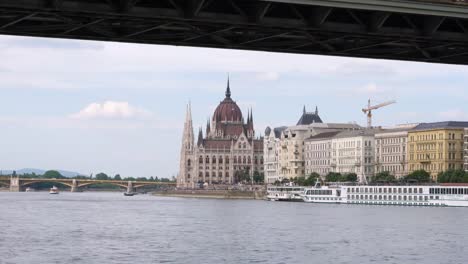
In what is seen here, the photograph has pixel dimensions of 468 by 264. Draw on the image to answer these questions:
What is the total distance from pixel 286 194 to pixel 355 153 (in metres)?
27.5

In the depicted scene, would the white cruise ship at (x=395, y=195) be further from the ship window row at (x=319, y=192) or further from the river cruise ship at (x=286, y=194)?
the river cruise ship at (x=286, y=194)

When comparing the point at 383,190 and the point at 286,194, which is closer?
the point at 383,190

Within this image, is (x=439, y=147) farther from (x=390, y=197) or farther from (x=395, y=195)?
(x=395, y=195)

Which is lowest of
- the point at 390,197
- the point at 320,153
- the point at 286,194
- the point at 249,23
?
the point at 390,197

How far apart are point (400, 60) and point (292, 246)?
77.4 ft

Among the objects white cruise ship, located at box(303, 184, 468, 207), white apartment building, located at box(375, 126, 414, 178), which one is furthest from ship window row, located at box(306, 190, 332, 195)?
white apartment building, located at box(375, 126, 414, 178)

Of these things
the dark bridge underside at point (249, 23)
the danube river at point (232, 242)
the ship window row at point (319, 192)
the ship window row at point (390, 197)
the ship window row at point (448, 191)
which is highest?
the dark bridge underside at point (249, 23)

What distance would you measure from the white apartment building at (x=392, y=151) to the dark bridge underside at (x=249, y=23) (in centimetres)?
14269

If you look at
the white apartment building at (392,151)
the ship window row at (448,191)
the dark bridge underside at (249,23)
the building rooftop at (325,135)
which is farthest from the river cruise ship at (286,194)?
the dark bridge underside at (249,23)

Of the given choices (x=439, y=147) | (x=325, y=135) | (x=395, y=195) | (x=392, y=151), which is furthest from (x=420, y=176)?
(x=325, y=135)

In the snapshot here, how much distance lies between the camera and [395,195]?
12700 centimetres

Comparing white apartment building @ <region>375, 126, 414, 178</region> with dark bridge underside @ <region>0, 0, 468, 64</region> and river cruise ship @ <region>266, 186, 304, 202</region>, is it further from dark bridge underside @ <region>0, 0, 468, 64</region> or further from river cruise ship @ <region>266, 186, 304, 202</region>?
dark bridge underside @ <region>0, 0, 468, 64</region>

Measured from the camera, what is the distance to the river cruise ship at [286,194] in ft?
499

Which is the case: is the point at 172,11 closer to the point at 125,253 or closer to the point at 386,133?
the point at 125,253
